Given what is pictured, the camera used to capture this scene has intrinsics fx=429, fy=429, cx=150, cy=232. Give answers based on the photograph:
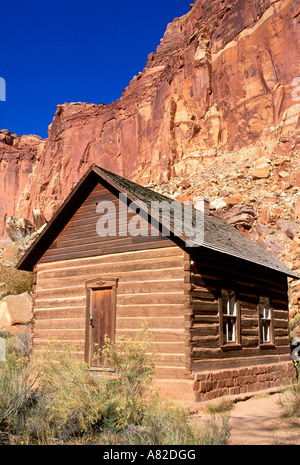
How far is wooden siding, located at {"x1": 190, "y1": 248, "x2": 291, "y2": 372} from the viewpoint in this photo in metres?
10.6

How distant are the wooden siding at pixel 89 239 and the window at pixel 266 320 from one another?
5094 millimetres

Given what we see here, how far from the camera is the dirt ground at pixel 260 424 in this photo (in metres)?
6.74

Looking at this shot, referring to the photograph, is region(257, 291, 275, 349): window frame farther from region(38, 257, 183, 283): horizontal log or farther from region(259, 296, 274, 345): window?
region(38, 257, 183, 283): horizontal log

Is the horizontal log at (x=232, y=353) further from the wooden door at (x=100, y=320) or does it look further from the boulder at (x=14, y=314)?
the boulder at (x=14, y=314)

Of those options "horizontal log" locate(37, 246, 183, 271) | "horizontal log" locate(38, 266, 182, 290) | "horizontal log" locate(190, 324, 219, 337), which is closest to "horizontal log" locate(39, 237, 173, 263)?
"horizontal log" locate(37, 246, 183, 271)

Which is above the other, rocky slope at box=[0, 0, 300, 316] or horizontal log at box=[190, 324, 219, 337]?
rocky slope at box=[0, 0, 300, 316]

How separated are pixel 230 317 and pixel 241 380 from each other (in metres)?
1.74

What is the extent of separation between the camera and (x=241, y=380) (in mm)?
11922

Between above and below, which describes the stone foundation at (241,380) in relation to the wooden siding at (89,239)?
below

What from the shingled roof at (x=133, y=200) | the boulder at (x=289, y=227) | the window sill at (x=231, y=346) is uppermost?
the boulder at (x=289, y=227)

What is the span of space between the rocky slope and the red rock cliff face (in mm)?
159

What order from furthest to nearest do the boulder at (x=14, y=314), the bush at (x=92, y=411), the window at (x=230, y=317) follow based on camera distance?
the boulder at (x=14, y=314) < the window at (x=230, y=317) < the bush at (x=92, y=411)

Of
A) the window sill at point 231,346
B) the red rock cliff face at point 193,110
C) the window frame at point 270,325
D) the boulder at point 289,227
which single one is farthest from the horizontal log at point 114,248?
the red rock cliff face at point 193,110

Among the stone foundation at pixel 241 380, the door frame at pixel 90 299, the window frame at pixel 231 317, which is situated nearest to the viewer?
the stone foundation at pixel 241 380
